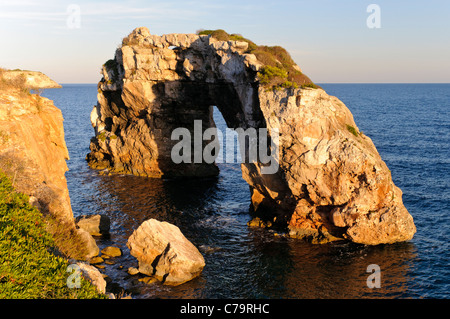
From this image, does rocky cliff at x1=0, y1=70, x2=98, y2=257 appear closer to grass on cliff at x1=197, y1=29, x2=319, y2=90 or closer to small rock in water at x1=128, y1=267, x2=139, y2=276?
small rock in water at x1=128, y1=267, x2=139, y2=276

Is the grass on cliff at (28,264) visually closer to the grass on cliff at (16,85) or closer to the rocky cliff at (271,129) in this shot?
the grass on cliff at (16,85)

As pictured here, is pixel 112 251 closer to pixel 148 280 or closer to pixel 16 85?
pixel 148 280

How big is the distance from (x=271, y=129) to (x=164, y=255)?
659 inches

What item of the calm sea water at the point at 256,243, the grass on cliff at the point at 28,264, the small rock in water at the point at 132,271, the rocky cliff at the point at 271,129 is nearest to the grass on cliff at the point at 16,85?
the grass on cliff at the point at 28,264

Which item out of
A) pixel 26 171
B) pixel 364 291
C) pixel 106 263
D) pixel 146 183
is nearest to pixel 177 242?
pixel 106 263

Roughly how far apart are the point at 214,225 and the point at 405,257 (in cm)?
1934

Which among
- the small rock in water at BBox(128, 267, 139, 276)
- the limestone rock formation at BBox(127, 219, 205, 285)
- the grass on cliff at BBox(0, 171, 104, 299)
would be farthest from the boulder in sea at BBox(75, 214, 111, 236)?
the grass on cliff at BBox(0, 171, 104, 299)

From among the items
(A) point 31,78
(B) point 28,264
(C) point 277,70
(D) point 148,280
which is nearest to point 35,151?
(A) point 31,78

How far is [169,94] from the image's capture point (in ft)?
184

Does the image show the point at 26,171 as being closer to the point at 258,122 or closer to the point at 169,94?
the point at 258,122

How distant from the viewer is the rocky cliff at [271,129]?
3578 cm

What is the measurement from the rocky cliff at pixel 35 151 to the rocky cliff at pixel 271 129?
20.6 meters

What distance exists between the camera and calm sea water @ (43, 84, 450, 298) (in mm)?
28938

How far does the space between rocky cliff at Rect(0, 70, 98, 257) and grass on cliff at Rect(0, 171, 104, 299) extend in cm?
497
